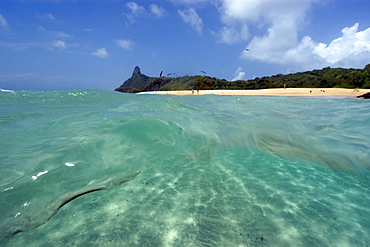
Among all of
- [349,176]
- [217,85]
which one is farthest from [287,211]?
[217,85]

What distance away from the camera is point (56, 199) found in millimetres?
2449

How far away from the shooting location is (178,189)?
2688mm

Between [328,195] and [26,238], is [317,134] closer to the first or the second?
[328,195]

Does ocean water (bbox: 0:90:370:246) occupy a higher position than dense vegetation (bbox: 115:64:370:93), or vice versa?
dense vegetation (bbox: 115:64:370:93)

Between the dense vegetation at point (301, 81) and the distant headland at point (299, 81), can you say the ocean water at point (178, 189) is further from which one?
the dense vegetation at point (301, 81)

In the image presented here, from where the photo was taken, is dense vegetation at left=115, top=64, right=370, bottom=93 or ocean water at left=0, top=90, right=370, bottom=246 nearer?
ocean water at left=0, top=90, right=370, bottom=246

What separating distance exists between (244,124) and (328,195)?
3.95 meters

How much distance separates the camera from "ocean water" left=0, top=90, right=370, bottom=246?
6.18 feet

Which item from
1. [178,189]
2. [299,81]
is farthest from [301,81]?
[178,189]

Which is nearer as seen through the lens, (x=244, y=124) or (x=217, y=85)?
(x=244, y=124)

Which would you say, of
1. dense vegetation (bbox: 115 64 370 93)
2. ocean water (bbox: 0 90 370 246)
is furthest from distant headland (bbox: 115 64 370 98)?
ocean water (bbox: 0 90 370 246)

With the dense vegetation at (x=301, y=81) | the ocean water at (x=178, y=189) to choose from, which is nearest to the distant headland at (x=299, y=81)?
the dense vegetation at (x=301, y=81)

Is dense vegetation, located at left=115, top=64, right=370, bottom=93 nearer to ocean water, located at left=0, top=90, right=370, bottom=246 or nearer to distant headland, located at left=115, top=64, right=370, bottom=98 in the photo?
distant headland, located at left=115, top=64, right=370, bottom=98

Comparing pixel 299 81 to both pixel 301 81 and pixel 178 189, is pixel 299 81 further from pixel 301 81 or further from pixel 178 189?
pixel 178 189
